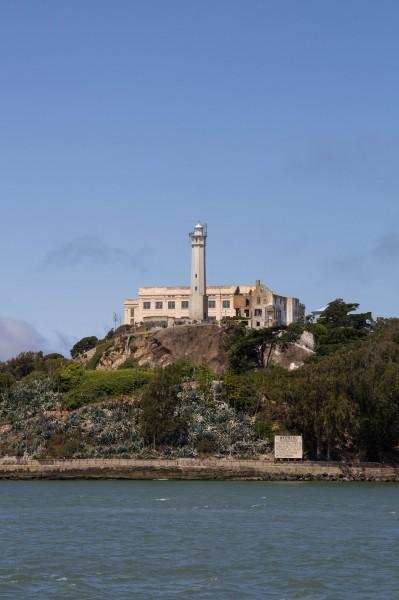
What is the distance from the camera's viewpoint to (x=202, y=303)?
129625 mm

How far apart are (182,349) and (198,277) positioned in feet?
33.4

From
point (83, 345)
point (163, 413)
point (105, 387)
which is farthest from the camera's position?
point (83, 345)

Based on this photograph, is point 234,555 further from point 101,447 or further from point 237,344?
point 237,344

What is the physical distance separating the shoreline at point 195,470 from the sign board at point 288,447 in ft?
3.14

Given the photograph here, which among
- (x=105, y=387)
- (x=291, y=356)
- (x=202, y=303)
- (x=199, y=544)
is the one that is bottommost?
(x=199, y=544)

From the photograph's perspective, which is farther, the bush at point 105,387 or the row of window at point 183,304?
the row of window at point 183,304

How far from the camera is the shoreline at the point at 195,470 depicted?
296ft

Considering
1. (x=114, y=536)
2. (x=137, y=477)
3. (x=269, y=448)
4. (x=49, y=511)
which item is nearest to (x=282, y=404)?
(x=269, y=448)

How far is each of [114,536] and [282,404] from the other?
49530 millimetres

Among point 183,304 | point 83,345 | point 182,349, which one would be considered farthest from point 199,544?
point 83,345

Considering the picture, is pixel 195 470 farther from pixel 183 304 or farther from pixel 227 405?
pixel 183 304

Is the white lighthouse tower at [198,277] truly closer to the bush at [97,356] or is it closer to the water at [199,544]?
the bush at [97,356]

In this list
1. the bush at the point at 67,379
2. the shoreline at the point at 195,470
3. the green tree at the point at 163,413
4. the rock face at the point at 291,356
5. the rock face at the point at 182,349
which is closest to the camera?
the shoreline at the point at 195,470

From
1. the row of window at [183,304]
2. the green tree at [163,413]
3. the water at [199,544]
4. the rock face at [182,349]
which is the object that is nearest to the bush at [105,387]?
the rock face at [182,349]
